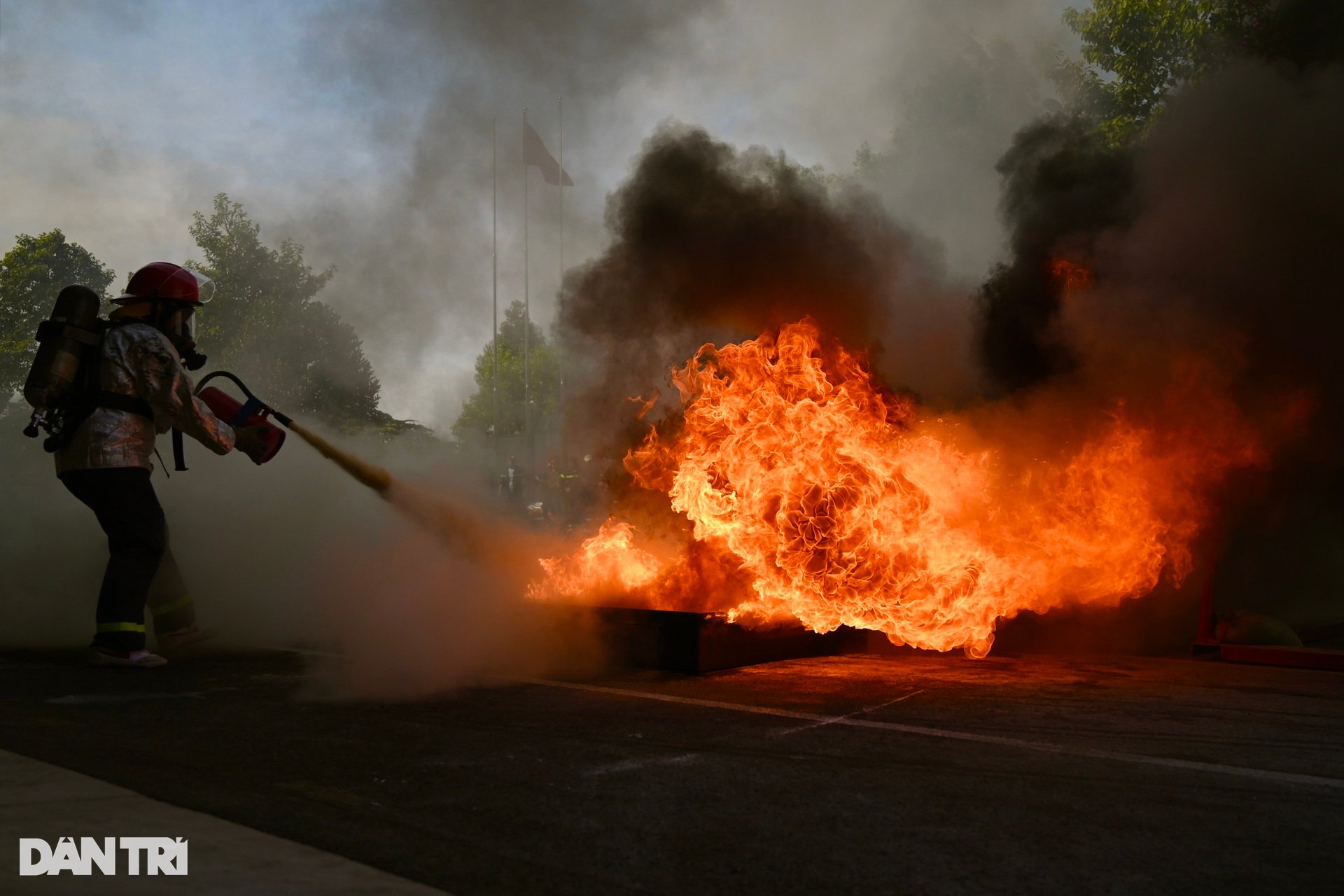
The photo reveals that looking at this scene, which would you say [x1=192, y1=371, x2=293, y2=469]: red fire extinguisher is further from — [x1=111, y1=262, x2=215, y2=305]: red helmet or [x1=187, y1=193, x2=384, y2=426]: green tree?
[x1=187, y1=193, x2=384, y2=426]: green tree

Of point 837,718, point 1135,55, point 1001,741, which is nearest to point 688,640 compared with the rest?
point 837,718

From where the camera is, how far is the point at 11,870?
278 cm

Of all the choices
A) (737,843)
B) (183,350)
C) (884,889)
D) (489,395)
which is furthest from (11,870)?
(489,395)

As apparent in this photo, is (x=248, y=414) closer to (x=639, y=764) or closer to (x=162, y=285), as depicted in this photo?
(x=162, y=285)

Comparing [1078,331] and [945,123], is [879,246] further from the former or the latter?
[945,123]

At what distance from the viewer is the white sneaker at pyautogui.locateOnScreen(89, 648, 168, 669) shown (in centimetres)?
630

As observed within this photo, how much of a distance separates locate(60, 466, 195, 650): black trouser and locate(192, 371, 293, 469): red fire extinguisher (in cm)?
46

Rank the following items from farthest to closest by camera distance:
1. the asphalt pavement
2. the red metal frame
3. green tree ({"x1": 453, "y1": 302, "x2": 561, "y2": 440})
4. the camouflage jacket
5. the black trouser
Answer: green tree ({"x1": 453, "y1": 302, "x2": 561, "y2": 440})
the red metal frame
the camouflage jacket
the black trouser
the asphalt pavement

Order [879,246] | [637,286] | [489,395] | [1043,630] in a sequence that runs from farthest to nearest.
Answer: [489,395] < [879,246] < [637,286] < [1043,630]

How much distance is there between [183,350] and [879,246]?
20.7 feet

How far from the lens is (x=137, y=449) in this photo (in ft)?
21.6

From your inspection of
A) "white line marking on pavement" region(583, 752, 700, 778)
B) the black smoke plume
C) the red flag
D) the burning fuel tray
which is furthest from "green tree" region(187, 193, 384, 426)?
"white line marking on pavement" region(583, 752, 700, 778)

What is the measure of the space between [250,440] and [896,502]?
14.4ft

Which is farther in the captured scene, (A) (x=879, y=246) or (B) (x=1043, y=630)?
(A) (x=879, y=246)
